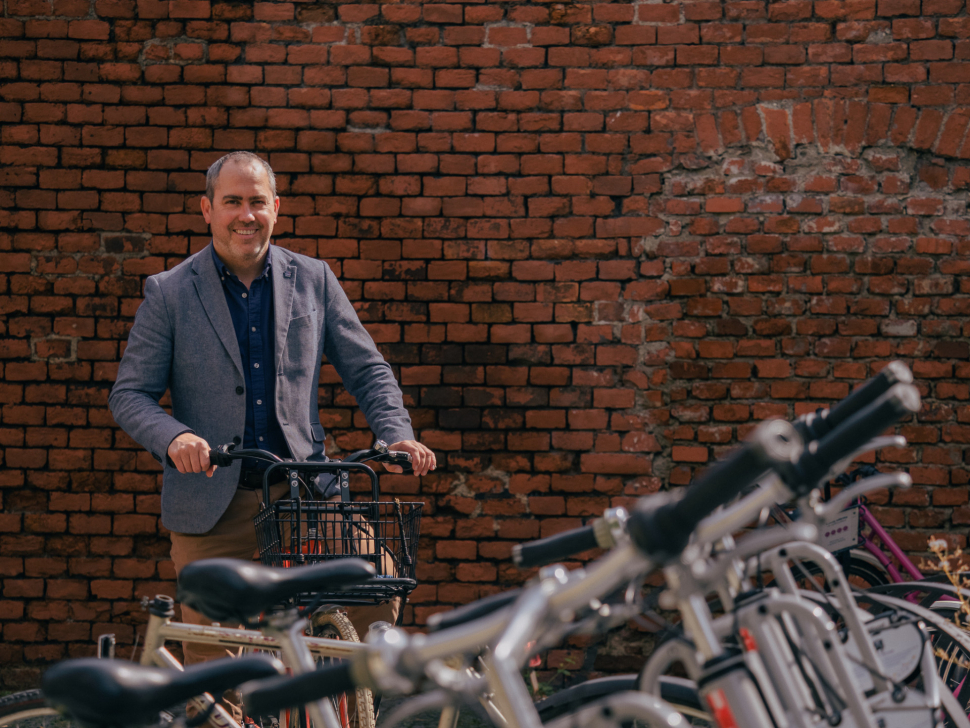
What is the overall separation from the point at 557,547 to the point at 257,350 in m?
1.71

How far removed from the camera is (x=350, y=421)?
156 inches

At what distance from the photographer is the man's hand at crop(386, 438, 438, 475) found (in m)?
2.54

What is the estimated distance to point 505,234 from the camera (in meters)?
3.97

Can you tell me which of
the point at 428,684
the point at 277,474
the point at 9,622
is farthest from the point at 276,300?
the point at 9,622

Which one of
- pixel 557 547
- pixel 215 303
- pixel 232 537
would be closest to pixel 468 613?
pixel 557 547

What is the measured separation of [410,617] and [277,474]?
1588 mm

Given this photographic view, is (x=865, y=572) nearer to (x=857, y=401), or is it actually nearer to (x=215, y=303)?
(x=857, y=401)

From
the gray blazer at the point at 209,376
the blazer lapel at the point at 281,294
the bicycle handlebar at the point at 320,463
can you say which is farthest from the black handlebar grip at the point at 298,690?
the blazer lapel at the point at 281,294

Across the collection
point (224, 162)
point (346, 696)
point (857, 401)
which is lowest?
point (346, 696)

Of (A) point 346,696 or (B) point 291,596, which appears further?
(A) point 346,696

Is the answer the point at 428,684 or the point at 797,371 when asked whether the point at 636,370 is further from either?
the point at 428,684

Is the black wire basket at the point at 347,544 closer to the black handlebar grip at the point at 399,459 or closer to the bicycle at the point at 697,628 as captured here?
the black handlebar grip at the point at 399,459

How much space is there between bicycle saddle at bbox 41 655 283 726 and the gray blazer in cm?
138

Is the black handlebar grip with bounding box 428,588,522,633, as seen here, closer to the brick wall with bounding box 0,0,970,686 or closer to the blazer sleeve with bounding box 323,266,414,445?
the blazer sleeve with bounding box 323,266,414,445
